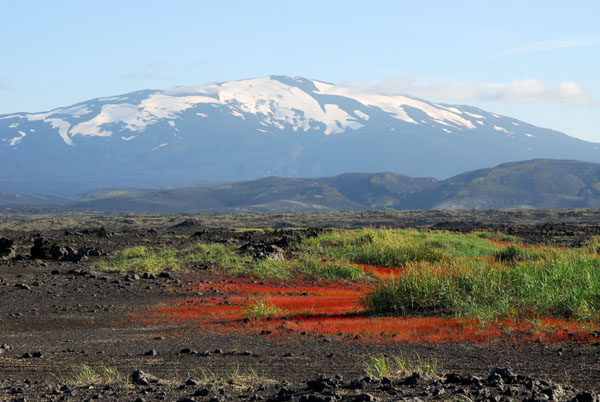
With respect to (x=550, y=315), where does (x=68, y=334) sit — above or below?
below

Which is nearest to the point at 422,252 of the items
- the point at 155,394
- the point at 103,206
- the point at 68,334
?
the point at 68,334

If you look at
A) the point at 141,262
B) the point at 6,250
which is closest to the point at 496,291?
the point at 141,262

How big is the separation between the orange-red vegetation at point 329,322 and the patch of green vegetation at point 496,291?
56 centimetres

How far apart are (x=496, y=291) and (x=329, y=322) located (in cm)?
349

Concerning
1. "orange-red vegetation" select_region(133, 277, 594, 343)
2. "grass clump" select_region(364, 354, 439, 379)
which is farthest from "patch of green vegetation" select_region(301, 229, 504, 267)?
"grass clump" select_region(364, 354, 439, 379)

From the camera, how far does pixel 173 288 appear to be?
73.1 feet

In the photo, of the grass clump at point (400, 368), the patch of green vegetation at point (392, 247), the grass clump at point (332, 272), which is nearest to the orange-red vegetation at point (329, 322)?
the grass clump at point (400, 368)

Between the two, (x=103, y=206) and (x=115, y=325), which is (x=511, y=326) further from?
(x=103, y=206)

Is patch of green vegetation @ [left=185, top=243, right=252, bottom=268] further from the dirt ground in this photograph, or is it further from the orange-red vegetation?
the dirt ground

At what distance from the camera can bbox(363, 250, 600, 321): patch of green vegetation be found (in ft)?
44.1

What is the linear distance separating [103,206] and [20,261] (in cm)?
17558

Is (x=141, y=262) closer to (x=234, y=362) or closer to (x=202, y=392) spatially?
(x=234, y=362)

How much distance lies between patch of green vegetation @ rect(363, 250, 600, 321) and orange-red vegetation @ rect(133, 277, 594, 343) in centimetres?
56

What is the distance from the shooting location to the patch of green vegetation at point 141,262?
1036 inches
